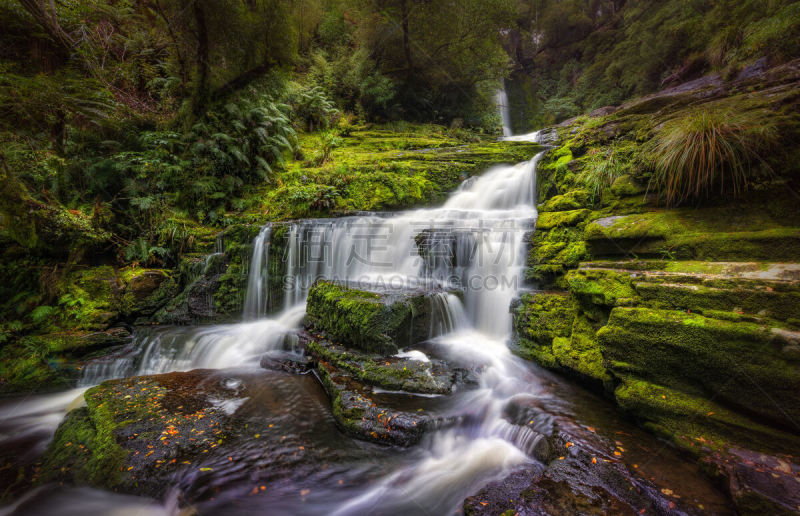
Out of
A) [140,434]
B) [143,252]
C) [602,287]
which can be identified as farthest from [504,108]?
[140,434]

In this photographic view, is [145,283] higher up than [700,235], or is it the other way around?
[700,235]

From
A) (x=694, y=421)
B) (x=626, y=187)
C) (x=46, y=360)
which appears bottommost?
(x=46, y=360)

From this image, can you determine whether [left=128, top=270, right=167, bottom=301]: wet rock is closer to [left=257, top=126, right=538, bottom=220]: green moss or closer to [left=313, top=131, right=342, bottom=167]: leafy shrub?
[left=257, top=126, right=538, bottom=220]: green moss

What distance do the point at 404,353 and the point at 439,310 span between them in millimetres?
995

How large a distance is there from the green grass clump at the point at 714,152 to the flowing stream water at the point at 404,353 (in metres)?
2.16

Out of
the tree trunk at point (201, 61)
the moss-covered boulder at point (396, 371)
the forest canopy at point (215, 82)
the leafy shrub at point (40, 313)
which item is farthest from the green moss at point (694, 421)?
the tree trunk at point (201, 61)

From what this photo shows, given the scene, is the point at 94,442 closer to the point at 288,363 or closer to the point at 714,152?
the point at 288,363

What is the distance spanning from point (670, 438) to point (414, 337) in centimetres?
298

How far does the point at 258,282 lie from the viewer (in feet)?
22.7

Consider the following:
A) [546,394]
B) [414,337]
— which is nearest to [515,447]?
[546,394]

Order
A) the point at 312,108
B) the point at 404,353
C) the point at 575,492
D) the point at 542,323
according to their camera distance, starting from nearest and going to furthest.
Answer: the point at 575,492
the point at 542,323
the point at 404,353
the point at 312,108

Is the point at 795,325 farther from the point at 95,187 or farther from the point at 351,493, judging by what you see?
the point at 95,187

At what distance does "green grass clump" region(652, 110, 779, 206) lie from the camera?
3104mm

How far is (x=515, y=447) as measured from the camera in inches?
108
